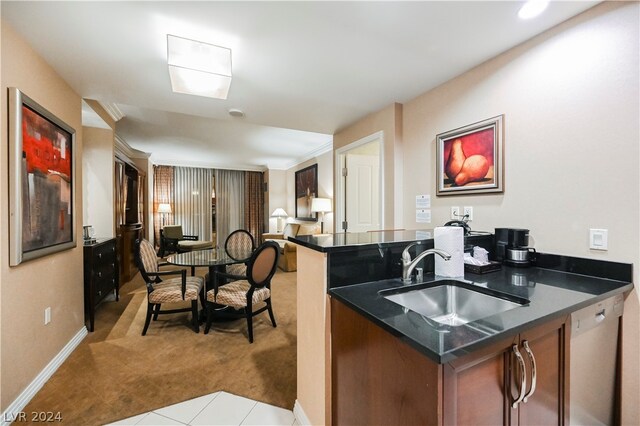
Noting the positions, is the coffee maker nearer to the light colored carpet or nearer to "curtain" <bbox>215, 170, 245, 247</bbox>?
the light colored carpet

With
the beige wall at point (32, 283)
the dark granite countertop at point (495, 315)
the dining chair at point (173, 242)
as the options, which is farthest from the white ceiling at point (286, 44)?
the dining chair at point (173, 242)

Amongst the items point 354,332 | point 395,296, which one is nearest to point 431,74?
point 395,296

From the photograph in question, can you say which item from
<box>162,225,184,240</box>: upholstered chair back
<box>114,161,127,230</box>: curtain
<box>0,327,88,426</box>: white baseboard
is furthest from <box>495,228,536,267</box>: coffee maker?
<box>162,225,184,240</box>: upholstered chair back

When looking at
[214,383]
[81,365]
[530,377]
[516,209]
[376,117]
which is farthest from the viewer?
[376,117]

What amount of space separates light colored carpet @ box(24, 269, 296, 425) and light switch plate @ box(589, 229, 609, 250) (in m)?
1.99

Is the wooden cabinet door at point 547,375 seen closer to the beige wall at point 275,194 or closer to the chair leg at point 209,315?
the chair leg at point 209,315

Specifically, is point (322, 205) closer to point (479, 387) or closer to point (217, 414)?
point (217, 414)

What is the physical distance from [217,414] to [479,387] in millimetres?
1535

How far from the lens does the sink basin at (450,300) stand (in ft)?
4.08

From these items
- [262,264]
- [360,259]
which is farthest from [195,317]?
[360,259]

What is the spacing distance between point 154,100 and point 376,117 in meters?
2.26

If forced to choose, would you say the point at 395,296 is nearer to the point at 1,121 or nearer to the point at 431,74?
the point at 431,74

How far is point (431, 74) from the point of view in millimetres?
2139

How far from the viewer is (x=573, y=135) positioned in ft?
4.98
